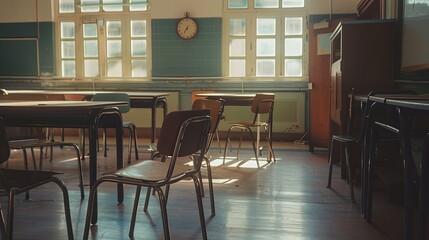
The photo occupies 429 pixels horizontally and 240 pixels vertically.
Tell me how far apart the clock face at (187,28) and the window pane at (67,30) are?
196 cm

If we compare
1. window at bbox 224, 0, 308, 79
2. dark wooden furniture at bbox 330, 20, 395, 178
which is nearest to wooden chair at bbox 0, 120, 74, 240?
dark wooden furniture at bbox 330, 20, 395, 178

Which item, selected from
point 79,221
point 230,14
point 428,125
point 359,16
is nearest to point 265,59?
point 230,14

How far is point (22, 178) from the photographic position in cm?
201

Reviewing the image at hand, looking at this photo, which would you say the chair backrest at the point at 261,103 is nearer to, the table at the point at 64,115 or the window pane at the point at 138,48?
the table at the point at 64,115

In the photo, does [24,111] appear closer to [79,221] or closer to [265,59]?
[79,221]

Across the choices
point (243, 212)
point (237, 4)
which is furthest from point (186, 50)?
point (243, 212)

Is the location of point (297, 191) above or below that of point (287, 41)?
below

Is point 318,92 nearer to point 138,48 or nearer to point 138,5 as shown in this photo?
point 138,48

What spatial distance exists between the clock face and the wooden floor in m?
3.29

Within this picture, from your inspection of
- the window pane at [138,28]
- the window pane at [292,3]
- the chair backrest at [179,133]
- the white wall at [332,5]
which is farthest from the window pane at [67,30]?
the chair backrest at [179,133]

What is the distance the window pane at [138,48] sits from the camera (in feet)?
23.9

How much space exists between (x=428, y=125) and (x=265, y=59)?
13.9ft

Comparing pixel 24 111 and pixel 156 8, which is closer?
pixel 24 111

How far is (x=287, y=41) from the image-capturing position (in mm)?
6910
